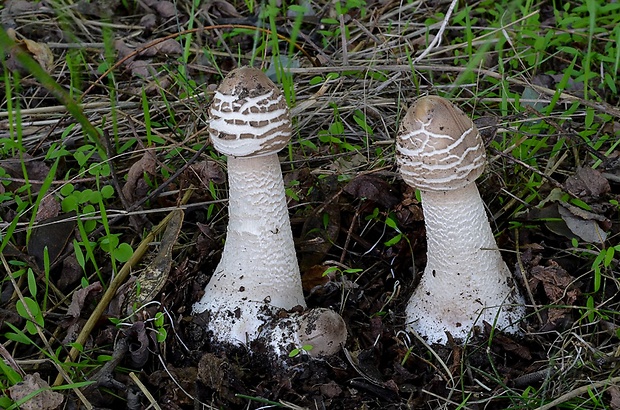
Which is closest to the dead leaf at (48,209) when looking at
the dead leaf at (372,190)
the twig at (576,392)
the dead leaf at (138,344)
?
the dead leaf at (138,344)

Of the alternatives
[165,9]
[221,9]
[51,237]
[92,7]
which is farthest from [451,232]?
[92,7]

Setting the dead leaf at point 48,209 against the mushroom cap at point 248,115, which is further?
the dead leaf at point 48,209

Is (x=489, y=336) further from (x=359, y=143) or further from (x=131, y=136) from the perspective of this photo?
(x=131, y=136)

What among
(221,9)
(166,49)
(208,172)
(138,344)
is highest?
(221,9)

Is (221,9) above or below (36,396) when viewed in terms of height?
above

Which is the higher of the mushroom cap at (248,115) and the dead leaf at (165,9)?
the mushroom cap at (248,115)

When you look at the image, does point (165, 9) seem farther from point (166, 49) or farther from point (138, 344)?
point (138, 344)

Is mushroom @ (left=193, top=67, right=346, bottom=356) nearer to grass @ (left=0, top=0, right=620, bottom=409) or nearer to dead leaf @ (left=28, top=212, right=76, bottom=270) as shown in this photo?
grass @ (left=0, top=0, right=620, bottom=409)

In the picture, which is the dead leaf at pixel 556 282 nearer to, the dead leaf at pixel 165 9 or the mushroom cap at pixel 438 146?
the mushroom cap at pixel 438 146
